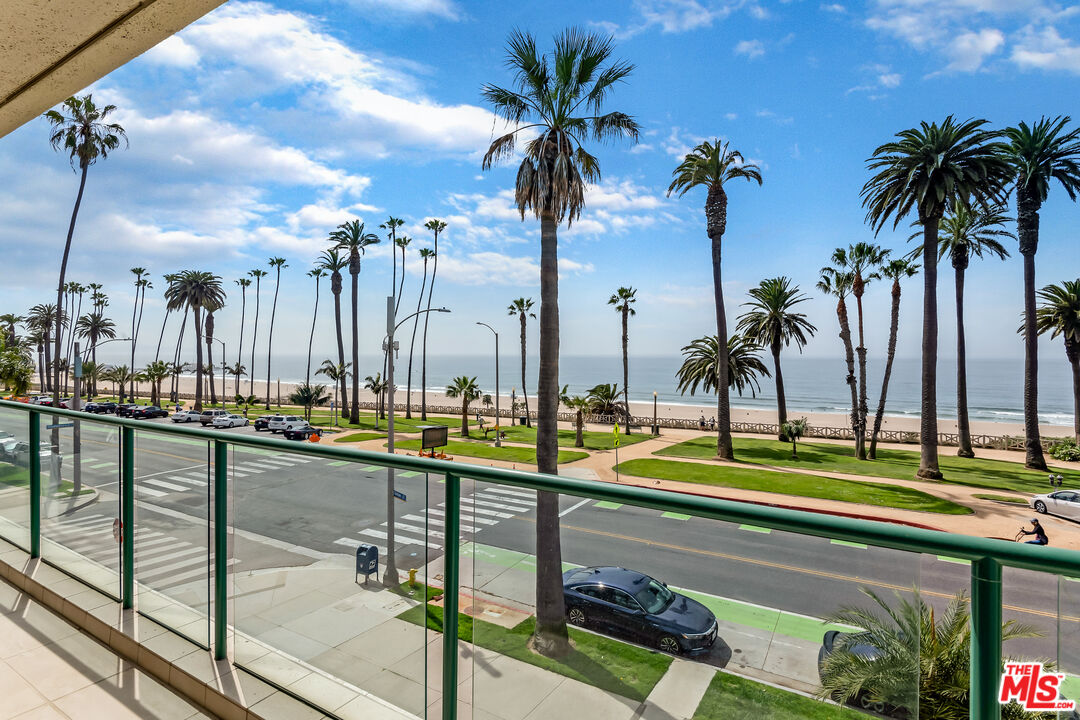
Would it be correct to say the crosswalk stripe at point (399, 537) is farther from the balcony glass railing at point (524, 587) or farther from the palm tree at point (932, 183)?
the palm tree at point (932, 183)

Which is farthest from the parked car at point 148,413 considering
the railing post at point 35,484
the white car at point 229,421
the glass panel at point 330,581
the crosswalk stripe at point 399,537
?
the crosswalk stripe at point 399,537

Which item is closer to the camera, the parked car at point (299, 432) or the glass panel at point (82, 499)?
the glass panel at point (82, 499)

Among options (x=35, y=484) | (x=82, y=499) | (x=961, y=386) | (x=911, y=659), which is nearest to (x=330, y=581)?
(x=911, y=659)

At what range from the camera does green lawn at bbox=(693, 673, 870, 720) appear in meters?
1.67

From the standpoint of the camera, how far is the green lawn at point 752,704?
5.47 feet

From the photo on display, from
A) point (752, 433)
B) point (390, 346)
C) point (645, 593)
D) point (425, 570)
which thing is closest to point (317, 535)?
point (425, 570)

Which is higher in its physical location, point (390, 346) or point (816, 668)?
point (390, 346)

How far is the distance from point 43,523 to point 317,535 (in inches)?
152

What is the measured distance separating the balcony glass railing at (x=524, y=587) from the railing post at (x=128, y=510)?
14 millimetres

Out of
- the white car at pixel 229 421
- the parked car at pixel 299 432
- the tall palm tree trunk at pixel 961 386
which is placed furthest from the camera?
the white car at pixel 229 421

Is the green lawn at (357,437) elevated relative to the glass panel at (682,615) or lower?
lower

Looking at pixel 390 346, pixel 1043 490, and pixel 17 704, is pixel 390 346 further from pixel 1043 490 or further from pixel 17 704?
pixel 1043 490

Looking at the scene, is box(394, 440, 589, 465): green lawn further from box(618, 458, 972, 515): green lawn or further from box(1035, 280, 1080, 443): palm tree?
box(1035, 280, 1080, 443): palm tree

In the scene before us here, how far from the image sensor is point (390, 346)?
897 inches
